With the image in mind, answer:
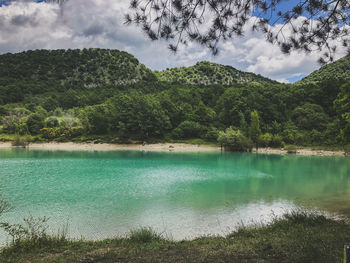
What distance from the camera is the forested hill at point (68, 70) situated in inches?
4247

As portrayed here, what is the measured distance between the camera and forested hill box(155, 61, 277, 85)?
122m

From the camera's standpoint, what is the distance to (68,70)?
406 ft

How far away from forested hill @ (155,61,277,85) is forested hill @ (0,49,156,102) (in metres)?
15.2

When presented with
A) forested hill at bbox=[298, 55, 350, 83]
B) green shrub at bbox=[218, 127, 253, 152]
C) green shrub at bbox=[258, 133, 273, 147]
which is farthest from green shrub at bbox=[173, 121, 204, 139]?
forested hill at bbox=[298, 55, 350, 83]

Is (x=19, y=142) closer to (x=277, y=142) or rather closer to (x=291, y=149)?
(x=277, y=142)

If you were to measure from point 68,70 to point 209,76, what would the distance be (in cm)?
7773

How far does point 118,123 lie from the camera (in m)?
59.2

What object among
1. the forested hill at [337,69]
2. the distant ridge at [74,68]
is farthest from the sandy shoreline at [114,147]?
the distant ridge at [74,68]

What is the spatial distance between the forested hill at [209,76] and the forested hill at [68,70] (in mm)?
15189

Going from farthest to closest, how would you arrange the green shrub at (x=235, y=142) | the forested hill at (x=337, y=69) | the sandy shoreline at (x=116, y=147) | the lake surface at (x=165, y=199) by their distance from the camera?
the sandy shoreline at (x=116, y=147), the green shrub at (x=235, y=142), the lake surface at (x=165, y=199), the forested hill at (x=337, y=69)

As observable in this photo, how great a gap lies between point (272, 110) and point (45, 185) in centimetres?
5714

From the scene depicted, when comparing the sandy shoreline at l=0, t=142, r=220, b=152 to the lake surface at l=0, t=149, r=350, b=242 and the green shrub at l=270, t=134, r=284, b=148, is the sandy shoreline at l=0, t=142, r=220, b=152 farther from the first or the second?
the lake surface at l=0, t=149, r=350, b=242

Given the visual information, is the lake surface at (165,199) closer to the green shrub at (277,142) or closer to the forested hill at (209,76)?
the green shrub at (277,142)

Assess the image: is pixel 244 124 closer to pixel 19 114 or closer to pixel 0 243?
pixel 0 243
